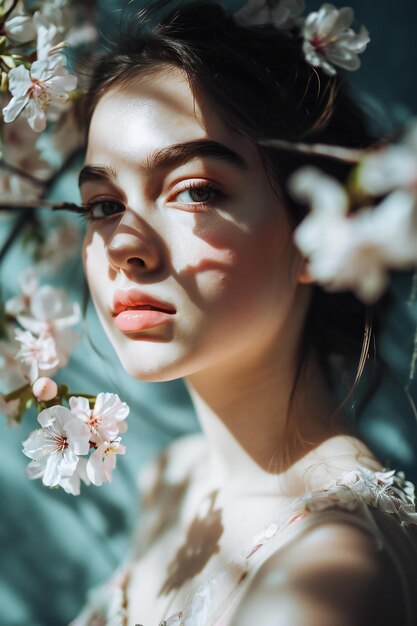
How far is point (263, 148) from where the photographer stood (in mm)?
995

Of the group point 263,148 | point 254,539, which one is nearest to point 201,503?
point 254,539

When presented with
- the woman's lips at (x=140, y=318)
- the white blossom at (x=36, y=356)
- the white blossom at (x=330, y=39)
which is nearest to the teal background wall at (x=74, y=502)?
the white blossom at (x=36, y=356)

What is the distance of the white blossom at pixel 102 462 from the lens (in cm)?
95

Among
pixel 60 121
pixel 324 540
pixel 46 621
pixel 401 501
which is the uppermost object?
pixel 60 121

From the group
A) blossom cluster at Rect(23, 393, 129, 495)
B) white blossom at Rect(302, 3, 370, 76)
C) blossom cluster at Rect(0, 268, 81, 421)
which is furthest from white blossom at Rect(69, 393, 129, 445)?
white blossom at Rect(302, 3, 370, 76)

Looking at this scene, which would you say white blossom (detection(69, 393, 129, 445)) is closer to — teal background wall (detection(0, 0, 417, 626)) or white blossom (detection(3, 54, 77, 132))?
white blossom (detection(3, 54, 77, 132))

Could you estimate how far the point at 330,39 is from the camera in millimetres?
997

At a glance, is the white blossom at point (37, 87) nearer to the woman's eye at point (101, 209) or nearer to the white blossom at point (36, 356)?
the woman's eye at point (101, 209)

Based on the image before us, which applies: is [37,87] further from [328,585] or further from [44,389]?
[328,585]

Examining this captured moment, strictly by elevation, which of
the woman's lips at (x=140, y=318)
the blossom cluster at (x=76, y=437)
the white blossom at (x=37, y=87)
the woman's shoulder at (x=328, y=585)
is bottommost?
the woman's shoulder at (x=328, y=585)

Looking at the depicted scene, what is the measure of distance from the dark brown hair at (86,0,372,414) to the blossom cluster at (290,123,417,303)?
45 centimetres

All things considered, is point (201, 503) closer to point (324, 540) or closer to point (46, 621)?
point (324, 540)

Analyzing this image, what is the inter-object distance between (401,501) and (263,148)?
0.56 m

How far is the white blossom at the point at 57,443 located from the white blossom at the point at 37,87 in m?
0.42
